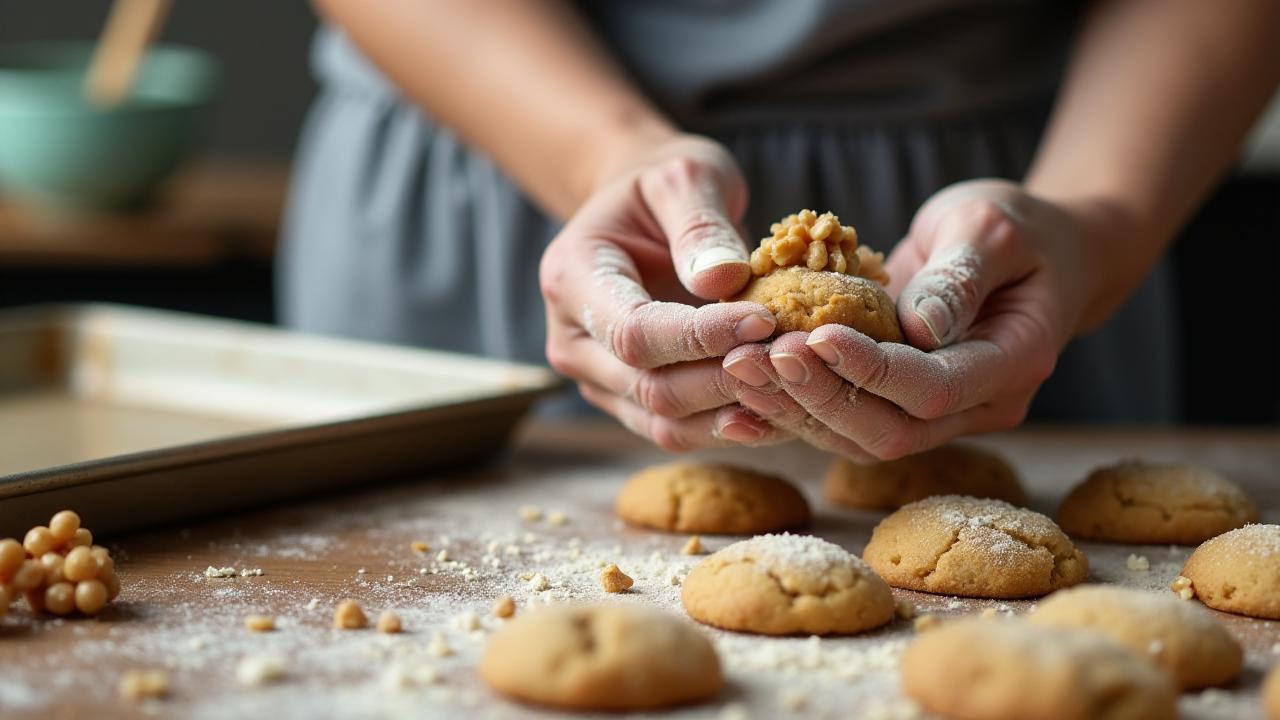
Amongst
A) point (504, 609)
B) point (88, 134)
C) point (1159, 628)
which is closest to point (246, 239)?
point (88, 134)

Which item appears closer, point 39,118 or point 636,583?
point 636,583

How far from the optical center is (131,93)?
353 cm

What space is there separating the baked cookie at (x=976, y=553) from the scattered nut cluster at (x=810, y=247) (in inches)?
11.0

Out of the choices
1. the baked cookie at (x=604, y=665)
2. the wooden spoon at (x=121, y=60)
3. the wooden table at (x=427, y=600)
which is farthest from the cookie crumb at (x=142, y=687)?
the wooden spoon at (x=121, y=60)

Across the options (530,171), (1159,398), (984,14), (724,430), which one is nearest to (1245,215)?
(1159,398)

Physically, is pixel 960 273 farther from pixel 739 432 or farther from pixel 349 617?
pixel 349 617

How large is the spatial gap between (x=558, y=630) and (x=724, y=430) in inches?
15.2

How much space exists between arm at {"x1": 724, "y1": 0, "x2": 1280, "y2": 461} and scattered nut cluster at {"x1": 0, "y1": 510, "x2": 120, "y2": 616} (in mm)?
628

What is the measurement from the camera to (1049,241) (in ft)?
5.28

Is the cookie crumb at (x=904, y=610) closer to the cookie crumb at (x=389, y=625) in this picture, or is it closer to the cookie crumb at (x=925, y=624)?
the cookie crumb at (x=925, y=624)

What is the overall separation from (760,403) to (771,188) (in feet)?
2.81

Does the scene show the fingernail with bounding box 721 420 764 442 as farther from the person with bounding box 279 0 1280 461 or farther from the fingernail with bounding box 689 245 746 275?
the fingernail with bounding box 689 245 746 275

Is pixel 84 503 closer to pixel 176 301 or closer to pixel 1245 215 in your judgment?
pixel 176 301

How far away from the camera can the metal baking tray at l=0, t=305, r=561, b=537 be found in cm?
156
